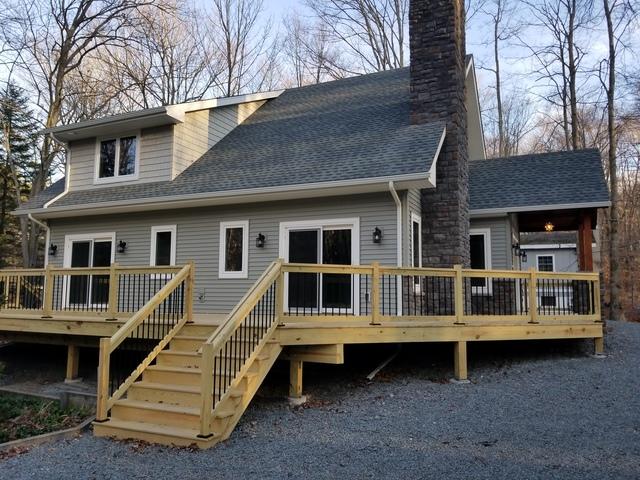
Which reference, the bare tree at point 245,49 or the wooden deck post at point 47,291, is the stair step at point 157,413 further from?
the bare tree at point 245,49

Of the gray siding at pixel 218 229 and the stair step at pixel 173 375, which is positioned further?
the gray siding at pixel 218 229

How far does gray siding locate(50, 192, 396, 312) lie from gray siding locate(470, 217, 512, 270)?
147 inches

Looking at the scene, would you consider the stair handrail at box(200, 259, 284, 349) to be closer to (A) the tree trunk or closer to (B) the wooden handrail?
(B) the wooden handrail

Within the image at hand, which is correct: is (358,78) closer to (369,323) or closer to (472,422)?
(369,323)

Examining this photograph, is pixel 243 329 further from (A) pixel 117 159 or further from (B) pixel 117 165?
(A) pixel 117 159

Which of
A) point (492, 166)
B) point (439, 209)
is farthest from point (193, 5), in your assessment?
point (439, 209)

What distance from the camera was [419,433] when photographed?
17.7 feet

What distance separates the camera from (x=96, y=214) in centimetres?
1141

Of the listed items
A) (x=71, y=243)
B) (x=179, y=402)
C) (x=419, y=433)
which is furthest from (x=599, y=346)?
(x=71, y=243)

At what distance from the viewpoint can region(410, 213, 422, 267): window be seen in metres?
8.89

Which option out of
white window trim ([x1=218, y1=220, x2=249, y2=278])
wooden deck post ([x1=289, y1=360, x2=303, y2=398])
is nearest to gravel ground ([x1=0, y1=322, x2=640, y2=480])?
wooden deck post ([x1=289, y1=360, x2=303, y2=398])

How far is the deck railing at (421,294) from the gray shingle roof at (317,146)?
1.78m

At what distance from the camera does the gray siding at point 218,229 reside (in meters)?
8.70

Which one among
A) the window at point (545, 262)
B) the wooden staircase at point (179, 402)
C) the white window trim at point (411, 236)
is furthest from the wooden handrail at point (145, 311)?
the window at point (545, 262)
